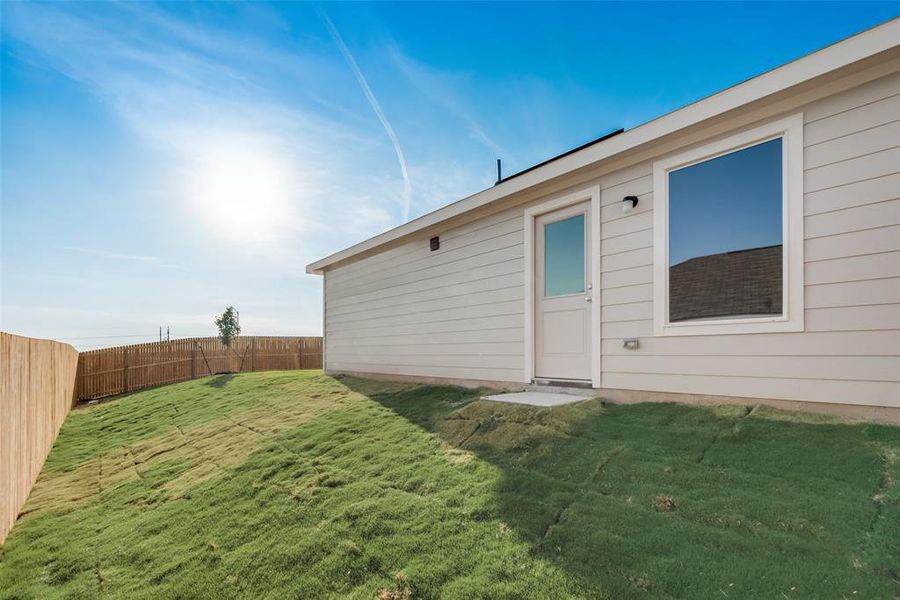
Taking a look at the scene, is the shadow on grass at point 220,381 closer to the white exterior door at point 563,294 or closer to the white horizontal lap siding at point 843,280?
the white exterior door at point 563,294

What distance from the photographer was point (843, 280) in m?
3.19

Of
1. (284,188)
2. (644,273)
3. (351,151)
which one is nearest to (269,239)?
(284,188)

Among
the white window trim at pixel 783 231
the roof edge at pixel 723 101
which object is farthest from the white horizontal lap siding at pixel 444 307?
the white window trim at pixel 783 231

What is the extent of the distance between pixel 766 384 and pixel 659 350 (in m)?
0.88

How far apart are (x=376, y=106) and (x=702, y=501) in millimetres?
10211

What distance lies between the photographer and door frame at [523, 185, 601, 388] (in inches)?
185

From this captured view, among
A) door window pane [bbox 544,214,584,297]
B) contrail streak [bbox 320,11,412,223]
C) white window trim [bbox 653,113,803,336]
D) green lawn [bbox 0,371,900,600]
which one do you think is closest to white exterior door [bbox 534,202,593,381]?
door window pane [bbox 544,214,584,297]

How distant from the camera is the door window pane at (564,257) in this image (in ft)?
16.7

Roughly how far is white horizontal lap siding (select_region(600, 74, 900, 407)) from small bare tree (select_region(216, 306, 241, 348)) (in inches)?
591

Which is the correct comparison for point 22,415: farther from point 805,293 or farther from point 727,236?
point 805,293

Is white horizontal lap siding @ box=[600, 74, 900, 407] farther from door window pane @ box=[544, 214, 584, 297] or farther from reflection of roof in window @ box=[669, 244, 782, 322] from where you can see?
door window pane @ box=[544, 214, 584, 297]

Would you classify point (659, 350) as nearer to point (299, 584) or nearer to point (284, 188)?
point (299, 584)

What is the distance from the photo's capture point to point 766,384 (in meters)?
3.52

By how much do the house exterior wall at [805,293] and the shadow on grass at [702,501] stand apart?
400 millimetres
